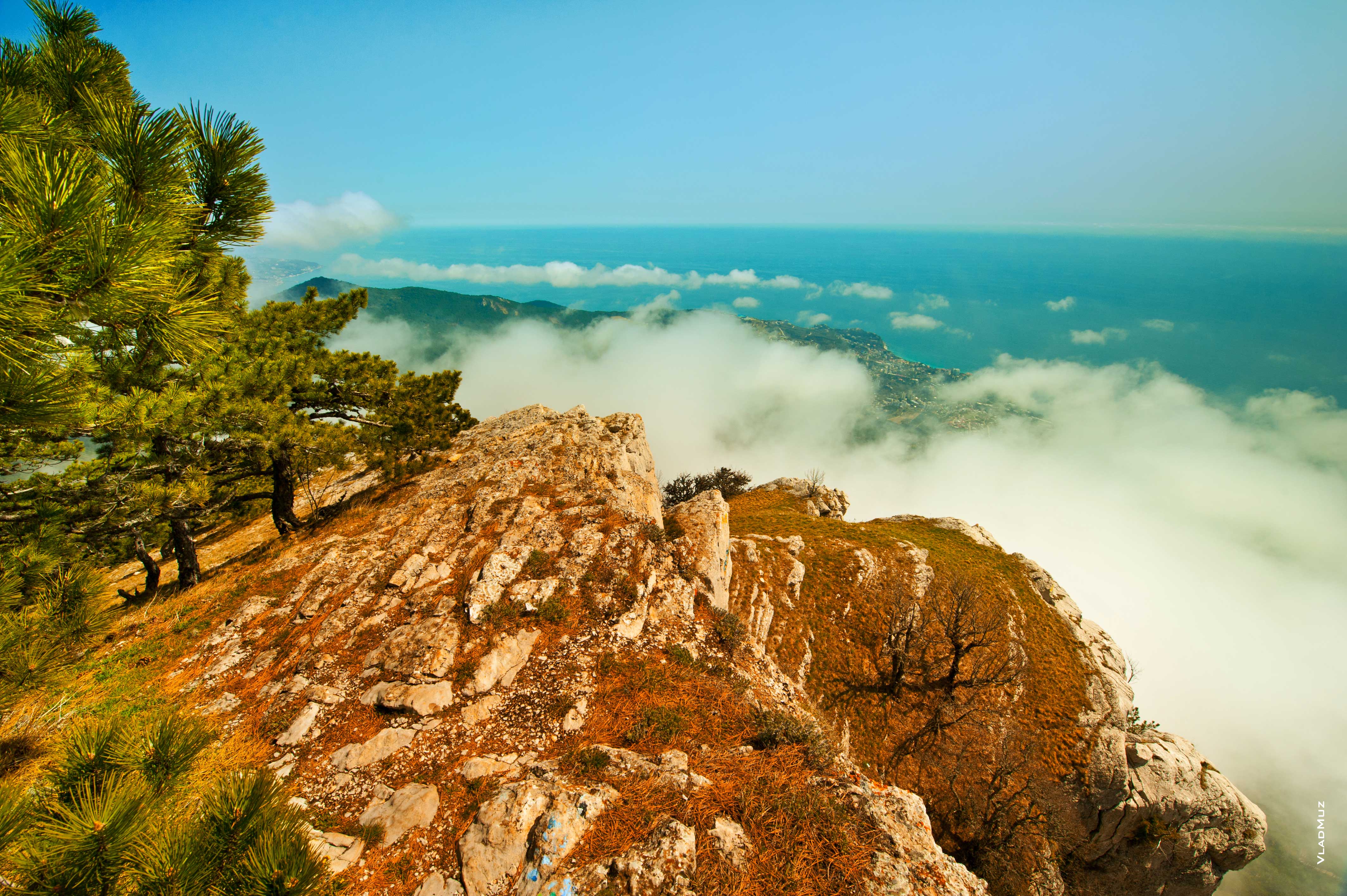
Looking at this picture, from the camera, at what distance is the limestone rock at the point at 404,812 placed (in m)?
6.69

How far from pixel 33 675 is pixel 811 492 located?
126ft

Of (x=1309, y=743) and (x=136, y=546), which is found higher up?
(x=136, y=546)

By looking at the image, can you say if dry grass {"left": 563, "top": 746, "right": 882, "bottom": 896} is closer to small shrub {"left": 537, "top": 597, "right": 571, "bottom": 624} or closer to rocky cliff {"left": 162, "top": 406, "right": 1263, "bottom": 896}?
rocky cliff {"left": 162, "top": 406, "right": 1263, "bottom": 896}

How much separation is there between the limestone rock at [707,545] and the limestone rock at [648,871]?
6924mm

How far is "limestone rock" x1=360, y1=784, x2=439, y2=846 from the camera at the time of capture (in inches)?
263

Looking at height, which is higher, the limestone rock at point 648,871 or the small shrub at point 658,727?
the limestone rock at point 648,871

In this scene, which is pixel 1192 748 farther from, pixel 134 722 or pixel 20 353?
pixel 20 353

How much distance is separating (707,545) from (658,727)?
7.38 meters

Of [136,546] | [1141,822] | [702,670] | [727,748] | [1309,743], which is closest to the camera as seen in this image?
[727,748]

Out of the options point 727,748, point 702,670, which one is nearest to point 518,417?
point 702,670

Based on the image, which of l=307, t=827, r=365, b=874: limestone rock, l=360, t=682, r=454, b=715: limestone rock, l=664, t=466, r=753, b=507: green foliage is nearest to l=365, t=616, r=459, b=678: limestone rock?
l=360, t=682, r=454, b=715: limestone rock

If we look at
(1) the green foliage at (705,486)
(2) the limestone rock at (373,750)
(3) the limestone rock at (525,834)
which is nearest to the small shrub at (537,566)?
(2) the limestone rock at (373,750)

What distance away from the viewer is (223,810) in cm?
285

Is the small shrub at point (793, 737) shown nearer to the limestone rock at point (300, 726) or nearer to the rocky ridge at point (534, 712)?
the rocky ridge at point (534, 712)
